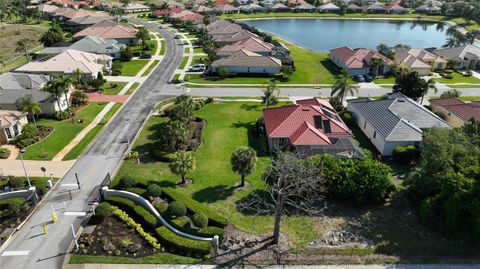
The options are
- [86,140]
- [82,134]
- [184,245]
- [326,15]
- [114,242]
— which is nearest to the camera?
[184,245]

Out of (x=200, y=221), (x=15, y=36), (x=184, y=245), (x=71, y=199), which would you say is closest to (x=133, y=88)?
(x=71, y=199)

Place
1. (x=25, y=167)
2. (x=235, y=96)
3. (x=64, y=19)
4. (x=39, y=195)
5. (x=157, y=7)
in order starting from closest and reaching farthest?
(x=39, y=195), (x=25, y=167), (x=235, y=96), (x=64, y=19), (x=157, y=7)

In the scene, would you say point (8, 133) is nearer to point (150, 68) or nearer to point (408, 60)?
point (150, 68)

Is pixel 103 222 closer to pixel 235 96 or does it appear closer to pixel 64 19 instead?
pixel 235 96

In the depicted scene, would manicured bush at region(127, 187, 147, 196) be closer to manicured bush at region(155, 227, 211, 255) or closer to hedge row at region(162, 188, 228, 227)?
hedge row at region(162, 188, 228, 227)

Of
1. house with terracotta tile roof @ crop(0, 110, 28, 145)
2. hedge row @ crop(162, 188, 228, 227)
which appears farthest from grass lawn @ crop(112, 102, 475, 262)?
house with terracotta tile roof @ crop(0, 110, 28, 145)

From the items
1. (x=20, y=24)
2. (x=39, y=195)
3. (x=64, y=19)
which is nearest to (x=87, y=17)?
(x=64, y=19)

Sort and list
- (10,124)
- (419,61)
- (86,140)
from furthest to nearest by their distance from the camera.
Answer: (419,61), (86,140), (10,124)
